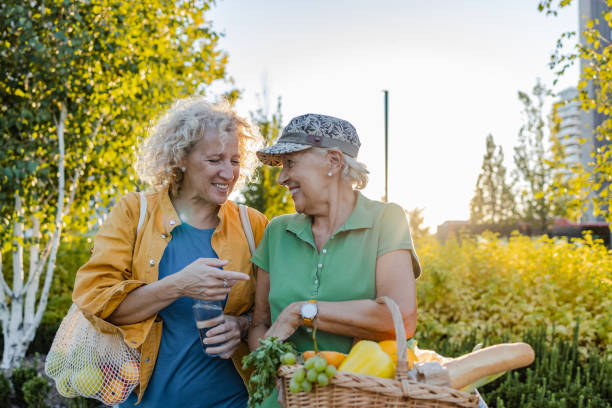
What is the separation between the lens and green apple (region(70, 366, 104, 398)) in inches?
74.8

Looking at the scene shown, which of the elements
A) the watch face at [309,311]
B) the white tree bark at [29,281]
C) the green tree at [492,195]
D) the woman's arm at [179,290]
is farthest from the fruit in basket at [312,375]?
the green tree at [492,195]

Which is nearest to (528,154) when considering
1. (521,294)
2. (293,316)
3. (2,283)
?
(521,294)

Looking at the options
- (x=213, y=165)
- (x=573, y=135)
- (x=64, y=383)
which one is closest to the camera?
(x=64, y=383)

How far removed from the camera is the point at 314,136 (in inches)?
71.9

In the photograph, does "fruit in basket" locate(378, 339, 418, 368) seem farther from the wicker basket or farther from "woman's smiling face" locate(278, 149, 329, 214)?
"woman's smiling face" locate(278, 149, 329, 214)

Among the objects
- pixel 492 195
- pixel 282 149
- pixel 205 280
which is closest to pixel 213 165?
pixel 282 149

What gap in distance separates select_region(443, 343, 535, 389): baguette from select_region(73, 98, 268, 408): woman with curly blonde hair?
0.78m

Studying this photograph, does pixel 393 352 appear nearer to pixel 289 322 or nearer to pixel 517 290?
pixel 289 322

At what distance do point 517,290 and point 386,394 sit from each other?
5188 mm

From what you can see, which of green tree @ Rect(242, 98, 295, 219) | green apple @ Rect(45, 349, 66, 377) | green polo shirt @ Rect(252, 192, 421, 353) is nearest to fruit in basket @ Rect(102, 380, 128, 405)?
green apple @ Rect(45, 349, 66, 377)

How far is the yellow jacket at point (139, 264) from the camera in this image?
186cm

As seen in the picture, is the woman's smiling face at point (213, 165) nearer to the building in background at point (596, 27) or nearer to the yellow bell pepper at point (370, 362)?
the yellow bell pepper at point (370, 362)

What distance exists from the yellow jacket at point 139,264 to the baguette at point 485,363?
104 centimetres

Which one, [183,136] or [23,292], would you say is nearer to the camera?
[183,136]
